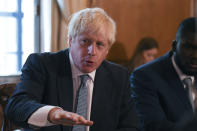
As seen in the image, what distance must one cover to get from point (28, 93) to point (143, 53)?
2955mm

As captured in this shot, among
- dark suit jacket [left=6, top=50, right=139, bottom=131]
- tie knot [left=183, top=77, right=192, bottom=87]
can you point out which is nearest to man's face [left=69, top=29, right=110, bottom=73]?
dark suit jacket [left=6, top=50, right=139, bottom=131]

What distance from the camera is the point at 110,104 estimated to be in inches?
63.4

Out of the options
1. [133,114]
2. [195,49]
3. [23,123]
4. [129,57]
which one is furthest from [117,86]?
[129,57]

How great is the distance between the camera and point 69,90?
1.52 m

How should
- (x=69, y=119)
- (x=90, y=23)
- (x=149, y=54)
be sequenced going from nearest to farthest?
1. (x=69, y=119)
2. (x=90, y=23)
3. (x=149, y=54)

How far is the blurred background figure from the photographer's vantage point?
4047 millimetres

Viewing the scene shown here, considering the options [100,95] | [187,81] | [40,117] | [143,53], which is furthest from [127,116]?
[143,53]

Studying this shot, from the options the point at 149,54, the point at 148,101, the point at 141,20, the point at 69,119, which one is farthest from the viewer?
the point at 141,20

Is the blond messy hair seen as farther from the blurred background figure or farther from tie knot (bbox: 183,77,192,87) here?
the blurred background figure

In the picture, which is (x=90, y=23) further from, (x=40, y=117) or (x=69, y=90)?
(x=40, y=117)

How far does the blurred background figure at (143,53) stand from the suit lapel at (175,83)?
215cm

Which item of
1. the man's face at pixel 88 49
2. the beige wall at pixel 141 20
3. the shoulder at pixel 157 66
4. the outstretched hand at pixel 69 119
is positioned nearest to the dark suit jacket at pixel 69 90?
the man's face at pixel 88 49

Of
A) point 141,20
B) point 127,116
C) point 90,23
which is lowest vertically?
point 127,116

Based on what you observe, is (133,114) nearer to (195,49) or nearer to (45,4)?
(195,49)
